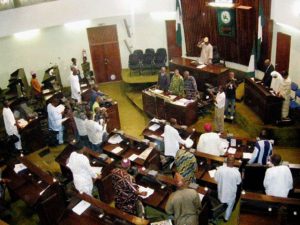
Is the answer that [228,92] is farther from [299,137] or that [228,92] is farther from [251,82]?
[299,137]

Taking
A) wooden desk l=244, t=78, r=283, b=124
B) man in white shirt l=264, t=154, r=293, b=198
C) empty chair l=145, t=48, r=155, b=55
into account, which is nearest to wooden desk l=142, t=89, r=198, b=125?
wooden desk l=244, t=78, r=283, b=124

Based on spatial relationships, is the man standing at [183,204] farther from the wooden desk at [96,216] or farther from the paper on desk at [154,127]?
the paper on desk at [154,127]

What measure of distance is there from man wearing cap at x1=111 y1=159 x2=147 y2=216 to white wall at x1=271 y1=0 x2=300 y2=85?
6058 mm

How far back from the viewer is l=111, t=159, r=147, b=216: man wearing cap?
6008 mm

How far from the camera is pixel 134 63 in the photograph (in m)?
14.1

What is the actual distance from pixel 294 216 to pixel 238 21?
25.8ft

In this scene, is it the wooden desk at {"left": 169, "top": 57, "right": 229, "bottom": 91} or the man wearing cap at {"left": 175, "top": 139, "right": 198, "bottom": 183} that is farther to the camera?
the wooden desk at {"left": 169, "top": 57, "right": 229, "bottom": 91}

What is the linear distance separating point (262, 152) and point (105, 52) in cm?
913

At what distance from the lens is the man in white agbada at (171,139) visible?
8.02 meters

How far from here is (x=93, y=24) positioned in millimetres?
14203

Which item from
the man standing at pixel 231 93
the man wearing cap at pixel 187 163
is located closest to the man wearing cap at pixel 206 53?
the man standing at pixel 231 93

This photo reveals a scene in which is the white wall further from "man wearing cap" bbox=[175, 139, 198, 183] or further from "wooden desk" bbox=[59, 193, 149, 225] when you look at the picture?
"wooden desk" bbox=[59, 193, 149, 225]

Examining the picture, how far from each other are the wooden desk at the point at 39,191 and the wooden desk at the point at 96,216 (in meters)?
0.72

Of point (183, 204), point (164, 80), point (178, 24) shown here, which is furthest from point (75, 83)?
point (183, 204)
